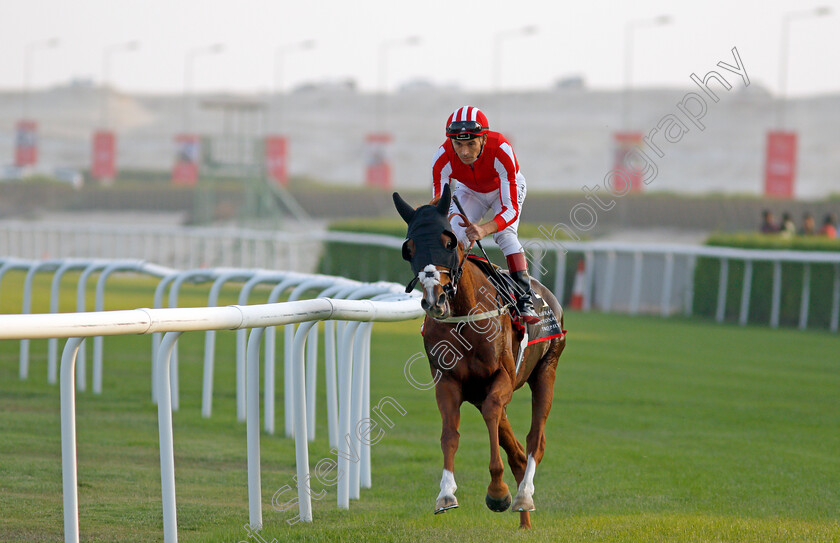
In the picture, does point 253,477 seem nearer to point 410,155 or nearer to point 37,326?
point 37,326

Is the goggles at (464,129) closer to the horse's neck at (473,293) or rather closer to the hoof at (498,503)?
the horse's neck at (473,293)

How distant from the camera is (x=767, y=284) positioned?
1778 cm

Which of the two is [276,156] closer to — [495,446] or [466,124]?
[466,124]

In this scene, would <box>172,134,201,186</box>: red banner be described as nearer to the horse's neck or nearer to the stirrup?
the stirrup

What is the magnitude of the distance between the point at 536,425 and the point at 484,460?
4.93 ft

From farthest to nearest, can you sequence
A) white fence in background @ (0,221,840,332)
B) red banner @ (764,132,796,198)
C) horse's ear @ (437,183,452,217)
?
red banner @ (764,132,796,198) → white fence in background @ (0,221,840,332) → horse's ear @ (437,183,452,217)

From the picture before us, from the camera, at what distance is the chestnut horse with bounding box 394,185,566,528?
15.3 ft

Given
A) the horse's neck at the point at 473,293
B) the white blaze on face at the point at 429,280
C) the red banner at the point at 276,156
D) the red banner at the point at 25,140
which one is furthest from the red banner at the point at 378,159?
the white blaze on face at the point at 429,280

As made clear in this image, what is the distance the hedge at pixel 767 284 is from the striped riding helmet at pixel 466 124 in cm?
1335

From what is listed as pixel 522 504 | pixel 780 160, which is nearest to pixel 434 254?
pixel 522 504

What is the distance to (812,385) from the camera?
35.6 feet

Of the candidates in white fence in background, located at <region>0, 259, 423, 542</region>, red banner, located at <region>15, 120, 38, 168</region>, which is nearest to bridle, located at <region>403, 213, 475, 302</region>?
white fence in background, located at <region>0, 259, 423, 542</region>

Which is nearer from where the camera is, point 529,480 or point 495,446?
point 495,446

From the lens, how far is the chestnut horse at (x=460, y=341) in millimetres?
4668
